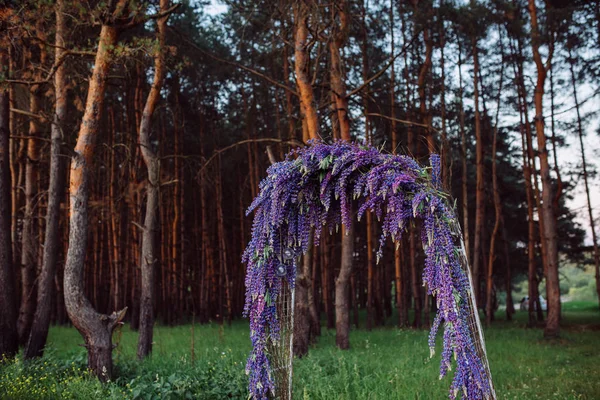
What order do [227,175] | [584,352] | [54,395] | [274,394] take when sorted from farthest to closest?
[227,175] < [584,352] < [54,395] < [274,394]

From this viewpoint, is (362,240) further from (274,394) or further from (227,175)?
(274,394)

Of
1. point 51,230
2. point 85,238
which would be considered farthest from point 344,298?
point 51,230

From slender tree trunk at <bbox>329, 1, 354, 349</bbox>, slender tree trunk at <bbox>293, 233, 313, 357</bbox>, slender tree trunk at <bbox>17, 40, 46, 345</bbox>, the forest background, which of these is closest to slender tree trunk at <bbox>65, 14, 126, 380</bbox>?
the forest background

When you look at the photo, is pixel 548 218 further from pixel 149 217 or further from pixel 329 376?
pixel 149 217

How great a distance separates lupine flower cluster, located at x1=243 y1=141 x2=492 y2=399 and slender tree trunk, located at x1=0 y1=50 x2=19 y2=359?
5554 millimetres

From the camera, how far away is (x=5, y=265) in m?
8.92

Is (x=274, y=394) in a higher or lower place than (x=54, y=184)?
lower

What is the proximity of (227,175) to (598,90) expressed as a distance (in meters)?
12.6

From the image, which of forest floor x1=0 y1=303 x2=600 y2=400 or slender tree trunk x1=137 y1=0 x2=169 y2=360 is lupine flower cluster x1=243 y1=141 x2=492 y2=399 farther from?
slender tree trunk x1=137 y1=0 x2=169 y2=360

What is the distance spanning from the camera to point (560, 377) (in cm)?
782

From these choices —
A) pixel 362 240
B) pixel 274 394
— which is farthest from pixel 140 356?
pixel 362 240

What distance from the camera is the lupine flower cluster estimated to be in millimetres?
3834

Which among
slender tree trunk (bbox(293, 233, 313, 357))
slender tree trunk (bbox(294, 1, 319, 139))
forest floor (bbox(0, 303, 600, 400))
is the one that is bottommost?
forest floor (bbox(0, 303, 600, 400))

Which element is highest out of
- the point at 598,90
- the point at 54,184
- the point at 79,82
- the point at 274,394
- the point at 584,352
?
the point at 598,90
